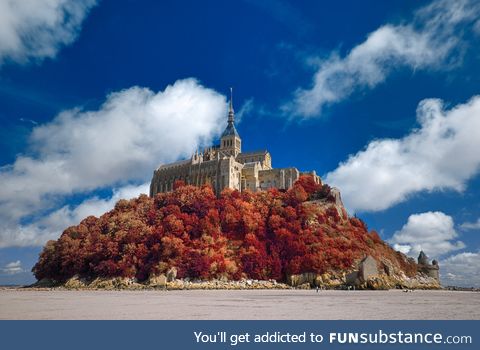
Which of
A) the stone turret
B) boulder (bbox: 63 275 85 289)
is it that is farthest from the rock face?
boulder (bbox: 63 275 85 289)

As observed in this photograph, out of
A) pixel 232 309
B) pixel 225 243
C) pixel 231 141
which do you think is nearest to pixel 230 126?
pixel 231 141

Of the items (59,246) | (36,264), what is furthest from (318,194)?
(36,264)

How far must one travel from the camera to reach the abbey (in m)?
76.7

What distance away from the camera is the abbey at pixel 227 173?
252ft

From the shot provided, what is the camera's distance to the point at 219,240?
60375 mm

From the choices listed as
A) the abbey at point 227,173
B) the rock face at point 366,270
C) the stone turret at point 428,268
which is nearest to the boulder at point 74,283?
the abbey at point 227,173

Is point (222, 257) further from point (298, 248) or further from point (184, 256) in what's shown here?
point (298, 248)

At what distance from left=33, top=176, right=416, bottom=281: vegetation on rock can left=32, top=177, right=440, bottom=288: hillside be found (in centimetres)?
14

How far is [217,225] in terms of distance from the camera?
62.9 metres

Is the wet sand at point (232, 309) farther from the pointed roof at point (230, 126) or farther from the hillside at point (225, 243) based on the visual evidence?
the pointed roof at point (230, 126)

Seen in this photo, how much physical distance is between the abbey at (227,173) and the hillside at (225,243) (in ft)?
21.3

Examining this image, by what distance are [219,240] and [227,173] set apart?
1832 cm

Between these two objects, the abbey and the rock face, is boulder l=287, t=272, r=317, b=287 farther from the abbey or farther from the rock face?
the abbey

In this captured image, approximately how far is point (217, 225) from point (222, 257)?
22.6 feet
